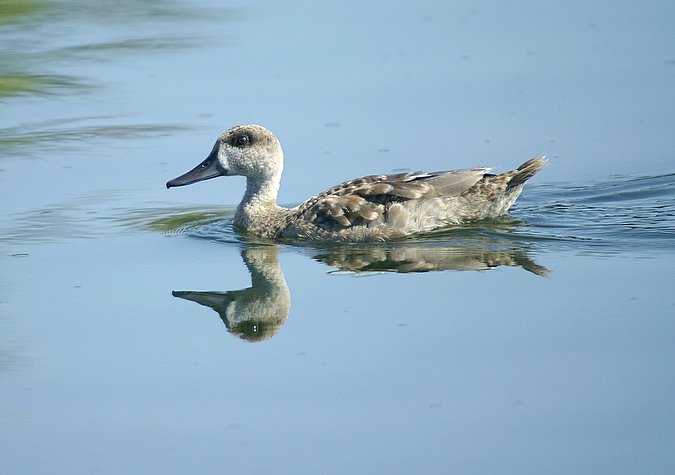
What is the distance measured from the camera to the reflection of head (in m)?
9.75

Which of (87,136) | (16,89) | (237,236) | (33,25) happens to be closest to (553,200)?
(237,236)

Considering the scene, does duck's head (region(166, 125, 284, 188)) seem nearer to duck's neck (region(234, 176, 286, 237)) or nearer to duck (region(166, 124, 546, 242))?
duck (region(166, 124, 546, 242))

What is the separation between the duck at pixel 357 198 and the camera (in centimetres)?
1208

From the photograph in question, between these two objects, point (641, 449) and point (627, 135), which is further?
point (627, 135)

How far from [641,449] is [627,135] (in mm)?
7036

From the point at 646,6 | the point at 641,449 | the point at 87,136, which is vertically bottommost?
the point at 641,449

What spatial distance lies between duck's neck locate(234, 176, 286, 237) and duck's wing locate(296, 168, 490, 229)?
0.31 metres

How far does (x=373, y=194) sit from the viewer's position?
12.1 m

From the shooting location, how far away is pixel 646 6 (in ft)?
58.7

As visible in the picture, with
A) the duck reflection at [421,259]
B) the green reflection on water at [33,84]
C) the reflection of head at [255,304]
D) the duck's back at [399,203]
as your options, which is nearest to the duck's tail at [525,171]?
the duck's back at [399,203]

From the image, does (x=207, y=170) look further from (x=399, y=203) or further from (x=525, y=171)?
(x=525, y=171)

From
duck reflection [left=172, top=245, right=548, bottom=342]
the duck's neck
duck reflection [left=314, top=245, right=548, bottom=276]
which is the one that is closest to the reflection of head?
duck reflection [left=172, top=245, right=548, bottom=342]

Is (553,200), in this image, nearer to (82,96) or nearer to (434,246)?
(434,246)

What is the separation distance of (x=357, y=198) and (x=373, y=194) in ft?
0.50
